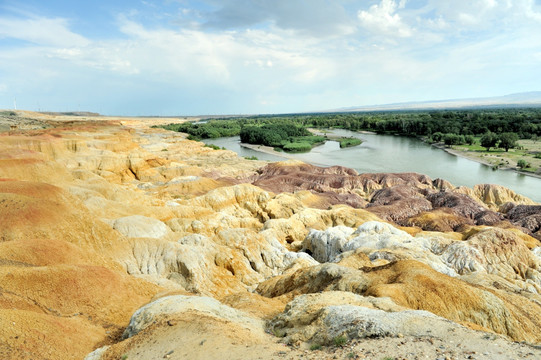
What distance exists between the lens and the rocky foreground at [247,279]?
9734mm

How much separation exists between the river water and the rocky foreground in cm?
3074

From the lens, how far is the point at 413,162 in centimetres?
9050

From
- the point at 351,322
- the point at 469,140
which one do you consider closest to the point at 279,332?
the point at 351,322

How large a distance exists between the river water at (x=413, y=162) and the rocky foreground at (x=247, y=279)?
30744 mm

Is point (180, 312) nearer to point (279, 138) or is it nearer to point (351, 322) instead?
point (351, 322)

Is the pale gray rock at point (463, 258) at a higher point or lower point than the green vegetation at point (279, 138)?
lower

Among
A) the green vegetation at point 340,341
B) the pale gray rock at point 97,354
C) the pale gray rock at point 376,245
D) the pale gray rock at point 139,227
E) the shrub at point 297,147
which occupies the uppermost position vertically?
the green vegetation at point 340,341

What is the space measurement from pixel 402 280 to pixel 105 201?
84.9 feet

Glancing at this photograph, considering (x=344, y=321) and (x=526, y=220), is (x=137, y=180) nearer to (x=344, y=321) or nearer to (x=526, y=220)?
(x=344, y=321)

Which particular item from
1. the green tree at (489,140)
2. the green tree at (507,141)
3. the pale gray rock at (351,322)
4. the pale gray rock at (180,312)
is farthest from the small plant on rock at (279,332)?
the green tree at (489,140)

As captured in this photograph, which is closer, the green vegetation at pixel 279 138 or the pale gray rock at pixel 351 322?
the pale gray rock at pixel 351 322

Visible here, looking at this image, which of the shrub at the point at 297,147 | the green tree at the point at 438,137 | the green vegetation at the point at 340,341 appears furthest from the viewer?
the green tree at the point at 438,137

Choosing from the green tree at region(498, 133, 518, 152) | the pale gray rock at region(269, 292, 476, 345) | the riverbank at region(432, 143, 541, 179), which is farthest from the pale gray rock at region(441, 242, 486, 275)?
the green tree at region(498, 133, 518, 152)

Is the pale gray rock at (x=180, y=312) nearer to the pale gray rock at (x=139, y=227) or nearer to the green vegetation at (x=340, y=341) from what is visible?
the green vegetation at (x=340, y=341)
